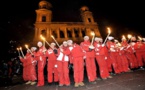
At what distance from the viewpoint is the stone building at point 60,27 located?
37281 millimetres

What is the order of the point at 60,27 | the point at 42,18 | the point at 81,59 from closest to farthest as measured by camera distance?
the point at 81,59 < the point at 42,18 < the point at 60,27

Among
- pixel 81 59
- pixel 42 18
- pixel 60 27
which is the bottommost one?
pixel 81 59

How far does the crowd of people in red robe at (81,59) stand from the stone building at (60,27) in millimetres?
28839

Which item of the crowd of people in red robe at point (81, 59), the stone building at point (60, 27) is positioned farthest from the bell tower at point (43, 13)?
the crowd of people in red robe at point (81, 59)

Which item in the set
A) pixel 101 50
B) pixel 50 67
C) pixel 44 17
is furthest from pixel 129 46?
pixel 44 17

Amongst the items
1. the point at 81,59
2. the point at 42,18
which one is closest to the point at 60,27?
the point at 42,18

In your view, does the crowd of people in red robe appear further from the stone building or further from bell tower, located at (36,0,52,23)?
bell tower, located at (36,0,52,23)

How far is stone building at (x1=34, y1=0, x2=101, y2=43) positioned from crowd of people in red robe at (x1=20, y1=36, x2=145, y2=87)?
28.8 m

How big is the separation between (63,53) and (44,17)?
35352mm

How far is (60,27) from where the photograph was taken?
40.1 meters

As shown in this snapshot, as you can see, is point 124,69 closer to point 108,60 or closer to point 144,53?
point 108,60

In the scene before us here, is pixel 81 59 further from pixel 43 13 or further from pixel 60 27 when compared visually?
pixel 43 13

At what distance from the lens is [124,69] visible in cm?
804

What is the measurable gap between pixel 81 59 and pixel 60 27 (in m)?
35.0
